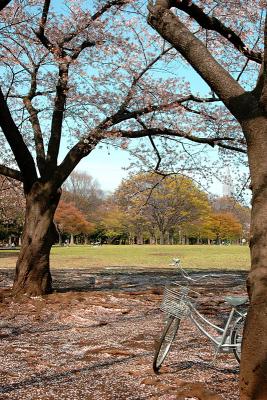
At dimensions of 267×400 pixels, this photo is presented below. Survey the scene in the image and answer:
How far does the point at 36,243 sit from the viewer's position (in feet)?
30.9

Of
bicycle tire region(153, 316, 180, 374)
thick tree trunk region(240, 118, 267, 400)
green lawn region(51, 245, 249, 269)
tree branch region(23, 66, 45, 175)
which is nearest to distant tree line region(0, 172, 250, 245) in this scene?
green lawn region(51, 245, 249, 269)

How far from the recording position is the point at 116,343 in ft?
19.9

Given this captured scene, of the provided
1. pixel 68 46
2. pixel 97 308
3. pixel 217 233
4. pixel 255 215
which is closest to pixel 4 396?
pixel 255 215

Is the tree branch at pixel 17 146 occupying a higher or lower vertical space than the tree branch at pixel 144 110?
lower

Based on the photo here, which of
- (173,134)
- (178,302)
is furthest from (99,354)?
(173,134)

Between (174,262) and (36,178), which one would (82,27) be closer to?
(36,178)

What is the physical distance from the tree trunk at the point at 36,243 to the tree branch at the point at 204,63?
18.7 feet

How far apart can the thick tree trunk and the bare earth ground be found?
0.62m

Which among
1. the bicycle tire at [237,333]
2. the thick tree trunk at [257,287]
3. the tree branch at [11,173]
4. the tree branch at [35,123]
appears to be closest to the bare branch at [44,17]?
the tree branch at [35,123]

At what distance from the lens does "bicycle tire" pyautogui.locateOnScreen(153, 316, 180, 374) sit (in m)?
4.63

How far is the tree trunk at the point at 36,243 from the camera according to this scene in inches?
370

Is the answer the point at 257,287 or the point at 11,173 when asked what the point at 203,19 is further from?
the point at 11,173

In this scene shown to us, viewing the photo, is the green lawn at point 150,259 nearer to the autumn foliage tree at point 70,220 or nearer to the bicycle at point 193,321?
the bicycle at point 193,321

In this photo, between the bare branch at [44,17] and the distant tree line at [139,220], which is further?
the distant tree line at [139,220]
